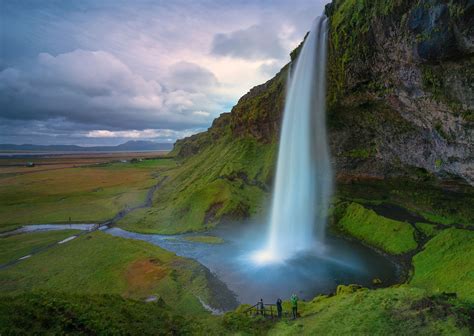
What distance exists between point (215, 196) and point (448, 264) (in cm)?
4215

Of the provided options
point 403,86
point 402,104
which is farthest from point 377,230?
point 403,86

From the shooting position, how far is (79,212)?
242 feet

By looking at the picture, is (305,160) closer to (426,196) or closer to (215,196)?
(426,196)

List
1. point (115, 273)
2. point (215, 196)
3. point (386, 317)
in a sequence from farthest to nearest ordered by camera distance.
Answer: point (215, 196)
point (115, 273)
point (386, 317)

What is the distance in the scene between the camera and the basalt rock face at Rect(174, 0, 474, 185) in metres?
26.5

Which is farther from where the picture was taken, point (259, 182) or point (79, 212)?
point (79, 212)

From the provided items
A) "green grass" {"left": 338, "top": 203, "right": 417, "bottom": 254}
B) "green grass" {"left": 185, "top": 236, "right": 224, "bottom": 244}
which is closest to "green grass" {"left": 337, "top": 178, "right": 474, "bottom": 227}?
"green grass" {"left": 338, "top": 203, "right": 417, "bottom": 254}

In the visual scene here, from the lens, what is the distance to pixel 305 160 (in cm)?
5156

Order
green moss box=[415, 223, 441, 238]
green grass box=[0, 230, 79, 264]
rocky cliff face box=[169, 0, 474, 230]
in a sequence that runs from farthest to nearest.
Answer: green grass box=[0, 230, 79, 264]
green moss box=[415, 223, 441, 238]
rocky cliff face box=[169, 0, 474, 230]

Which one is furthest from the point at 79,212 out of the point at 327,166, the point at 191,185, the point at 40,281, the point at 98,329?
the point at 98,329

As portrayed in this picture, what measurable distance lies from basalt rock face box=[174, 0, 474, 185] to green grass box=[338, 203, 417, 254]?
6447 mm

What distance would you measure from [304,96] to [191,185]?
4139cm

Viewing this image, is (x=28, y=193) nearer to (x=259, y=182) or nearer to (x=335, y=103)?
(x=259, y=182)

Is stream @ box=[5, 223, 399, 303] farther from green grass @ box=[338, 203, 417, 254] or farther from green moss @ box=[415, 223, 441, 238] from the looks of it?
green moss @ box=[415, 223, 441, 238]
